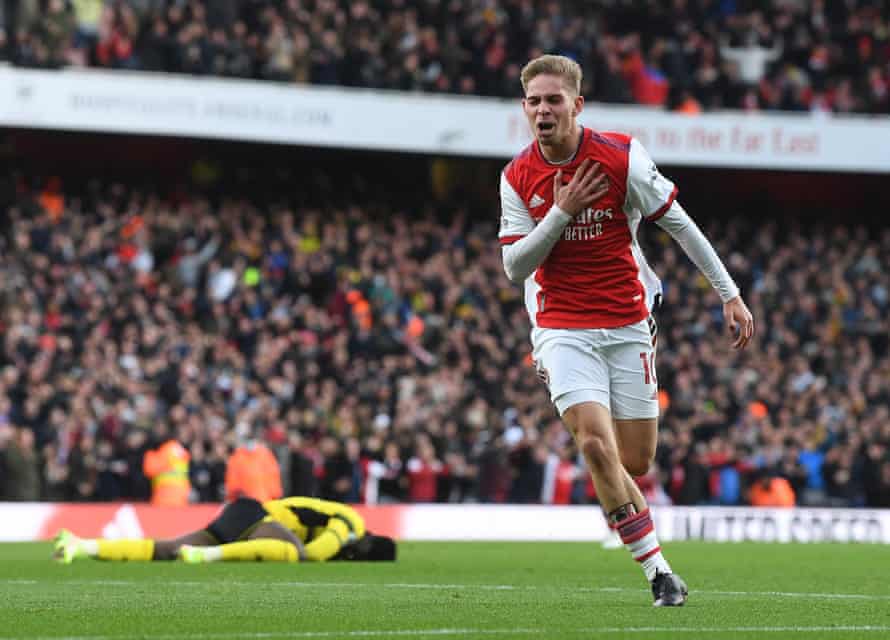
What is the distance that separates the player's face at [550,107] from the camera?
25.8 ft

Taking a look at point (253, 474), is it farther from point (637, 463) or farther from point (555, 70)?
point (555, 70)

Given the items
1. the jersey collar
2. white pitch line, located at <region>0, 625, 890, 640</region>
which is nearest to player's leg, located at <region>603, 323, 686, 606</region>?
the jersey collar

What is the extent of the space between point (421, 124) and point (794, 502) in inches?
327

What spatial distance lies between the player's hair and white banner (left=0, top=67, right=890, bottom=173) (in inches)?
710

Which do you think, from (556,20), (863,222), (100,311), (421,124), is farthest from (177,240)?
(863,222)

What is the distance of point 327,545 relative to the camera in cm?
1292

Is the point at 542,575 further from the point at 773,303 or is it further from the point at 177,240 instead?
the point at 773,303

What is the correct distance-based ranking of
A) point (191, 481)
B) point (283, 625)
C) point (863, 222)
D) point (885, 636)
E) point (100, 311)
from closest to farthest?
point (885, 636) < point (283, 625) < point (191, 481) < point (100, 311) < point (863, 222)

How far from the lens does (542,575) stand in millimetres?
11844

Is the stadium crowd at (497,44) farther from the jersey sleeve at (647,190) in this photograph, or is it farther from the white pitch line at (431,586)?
the jersey sleeve at (647,190)

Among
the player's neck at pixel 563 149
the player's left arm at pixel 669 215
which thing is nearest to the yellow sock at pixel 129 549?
the player's neck at pixel 563 149

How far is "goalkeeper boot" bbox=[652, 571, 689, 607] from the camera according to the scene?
7.69m

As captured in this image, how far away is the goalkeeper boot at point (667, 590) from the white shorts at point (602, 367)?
775mm

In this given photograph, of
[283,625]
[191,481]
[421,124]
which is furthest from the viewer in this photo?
[421,124]
